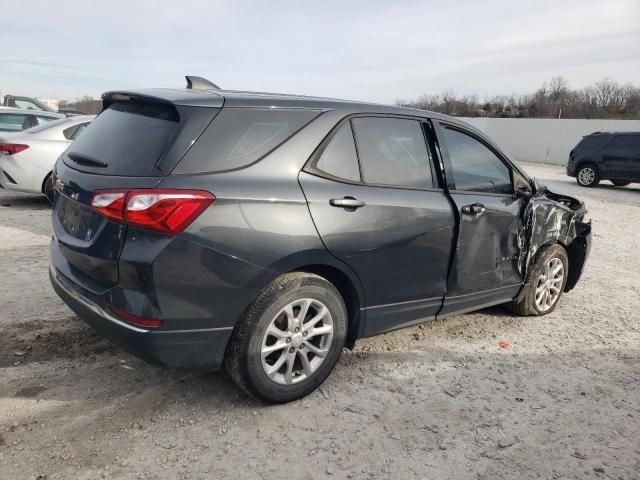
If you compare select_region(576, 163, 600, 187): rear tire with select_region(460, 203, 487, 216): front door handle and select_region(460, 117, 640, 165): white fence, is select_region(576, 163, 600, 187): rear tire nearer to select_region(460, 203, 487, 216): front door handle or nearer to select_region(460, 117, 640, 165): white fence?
select_region(460, 117, 640, 165): white fence

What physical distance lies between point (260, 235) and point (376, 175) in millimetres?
946

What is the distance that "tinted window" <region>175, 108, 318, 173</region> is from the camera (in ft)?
8.43

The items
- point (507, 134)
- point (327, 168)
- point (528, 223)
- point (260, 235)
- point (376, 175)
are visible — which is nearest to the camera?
point (260, 235)

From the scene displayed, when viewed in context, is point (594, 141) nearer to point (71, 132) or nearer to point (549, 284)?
point (549, 284)

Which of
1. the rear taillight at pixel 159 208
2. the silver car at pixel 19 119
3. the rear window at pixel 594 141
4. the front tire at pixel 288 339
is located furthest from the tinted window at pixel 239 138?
the rear window at pixel 594 141

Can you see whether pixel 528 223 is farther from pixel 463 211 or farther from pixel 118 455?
pixel 118 455

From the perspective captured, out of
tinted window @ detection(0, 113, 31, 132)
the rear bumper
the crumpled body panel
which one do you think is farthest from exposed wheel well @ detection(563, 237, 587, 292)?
tinted window @ detection(0, 113, 31, 132)

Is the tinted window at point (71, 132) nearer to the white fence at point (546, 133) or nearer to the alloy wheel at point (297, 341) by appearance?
the alloy wheel at point (297, 341)

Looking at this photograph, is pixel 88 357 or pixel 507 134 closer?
pixel 88 357

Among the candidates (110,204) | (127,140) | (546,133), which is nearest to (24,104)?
(127,140)

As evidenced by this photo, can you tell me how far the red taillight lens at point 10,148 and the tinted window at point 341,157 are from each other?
21.5 feet

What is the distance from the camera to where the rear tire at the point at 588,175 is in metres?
15.9

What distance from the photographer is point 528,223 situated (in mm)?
4172

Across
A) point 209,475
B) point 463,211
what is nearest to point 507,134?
point 463,211
